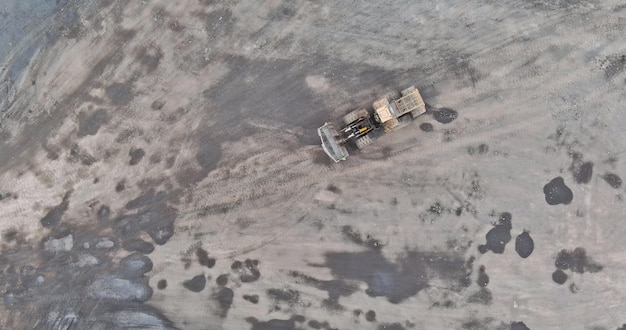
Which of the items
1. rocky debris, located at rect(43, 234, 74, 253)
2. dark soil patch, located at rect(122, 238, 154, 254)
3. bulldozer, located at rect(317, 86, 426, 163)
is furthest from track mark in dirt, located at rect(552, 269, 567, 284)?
rocky debris, located at rect(43, 234, 74, 253)

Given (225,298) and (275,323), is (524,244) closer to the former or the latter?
(275,323)

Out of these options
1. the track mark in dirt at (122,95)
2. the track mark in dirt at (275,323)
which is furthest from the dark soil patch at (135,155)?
the track mark in dirt at (275,323)

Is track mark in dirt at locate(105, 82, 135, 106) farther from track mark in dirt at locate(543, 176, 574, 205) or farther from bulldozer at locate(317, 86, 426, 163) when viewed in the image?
track mark in dirt at locate(543, 176, 574, 205)

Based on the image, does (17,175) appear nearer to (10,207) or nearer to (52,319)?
(10,207)

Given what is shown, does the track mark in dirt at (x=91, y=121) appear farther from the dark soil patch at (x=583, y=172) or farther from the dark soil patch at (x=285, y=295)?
the dark soil patch at (x=583, y=172)

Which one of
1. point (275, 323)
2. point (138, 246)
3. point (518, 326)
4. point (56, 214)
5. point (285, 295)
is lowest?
point (518, 326)

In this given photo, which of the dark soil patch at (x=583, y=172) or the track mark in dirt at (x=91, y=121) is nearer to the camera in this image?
the dark soil patch at (x=583, y=172)

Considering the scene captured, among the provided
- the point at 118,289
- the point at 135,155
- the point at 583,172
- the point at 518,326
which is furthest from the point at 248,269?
the point at 583,172
